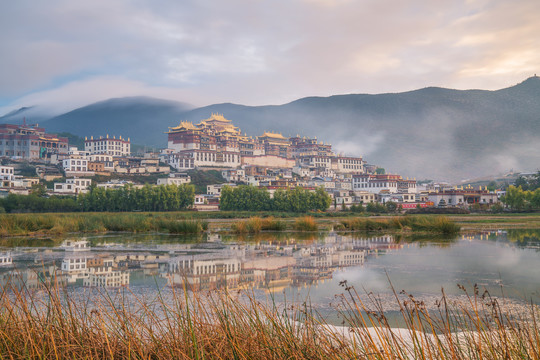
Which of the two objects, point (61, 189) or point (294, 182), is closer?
point (61, 189)

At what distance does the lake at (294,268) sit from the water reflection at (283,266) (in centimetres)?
2

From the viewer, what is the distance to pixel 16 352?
142 inches

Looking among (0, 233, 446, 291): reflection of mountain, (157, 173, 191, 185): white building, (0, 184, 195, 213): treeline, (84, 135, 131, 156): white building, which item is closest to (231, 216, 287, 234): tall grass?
(0, 233, 446, 291): reflection of mountain

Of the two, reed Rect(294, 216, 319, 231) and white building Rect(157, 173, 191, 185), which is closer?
reed Rect(294, 216, 319, 231)

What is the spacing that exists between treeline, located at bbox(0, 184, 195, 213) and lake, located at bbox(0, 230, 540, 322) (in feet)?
122

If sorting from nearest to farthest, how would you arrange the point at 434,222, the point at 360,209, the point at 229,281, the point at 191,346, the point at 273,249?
the point at 191,346, the point at 229,281, the point at 273,249, the point at 434,222, the point at 360,209

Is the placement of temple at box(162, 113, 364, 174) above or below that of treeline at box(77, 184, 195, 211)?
above

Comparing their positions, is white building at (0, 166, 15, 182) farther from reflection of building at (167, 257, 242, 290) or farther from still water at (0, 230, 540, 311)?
reflection of building at (167, 257, 242, 290)

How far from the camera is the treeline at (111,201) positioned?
50.2 meters

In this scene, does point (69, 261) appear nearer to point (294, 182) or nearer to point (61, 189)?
point (61, 189)

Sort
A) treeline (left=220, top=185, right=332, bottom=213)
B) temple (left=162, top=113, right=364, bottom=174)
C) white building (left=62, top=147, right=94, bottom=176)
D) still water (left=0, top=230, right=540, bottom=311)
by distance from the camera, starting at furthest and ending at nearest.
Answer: temple (left=162, top=113, right=364, bottom=174), white building (left=62, top=147, right=94, bottom=176), treeline (left=220, top=185, right=332, bottom=213), still water (left=0, top=230, right=540, bottom=311)

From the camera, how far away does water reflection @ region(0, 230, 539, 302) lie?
27.9 feet

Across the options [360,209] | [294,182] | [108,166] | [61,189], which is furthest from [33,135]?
[360,209]

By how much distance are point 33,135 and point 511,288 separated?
103 metres
